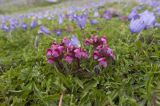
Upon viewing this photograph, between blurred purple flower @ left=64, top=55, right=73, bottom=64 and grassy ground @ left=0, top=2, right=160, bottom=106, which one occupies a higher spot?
blurred purple flower @ left=64, top=55, right=73, bottom=64

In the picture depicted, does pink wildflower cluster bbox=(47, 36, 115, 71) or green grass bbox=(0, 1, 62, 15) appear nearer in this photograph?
pink wildflower cluster bbox=(47, 36, 115, 71)

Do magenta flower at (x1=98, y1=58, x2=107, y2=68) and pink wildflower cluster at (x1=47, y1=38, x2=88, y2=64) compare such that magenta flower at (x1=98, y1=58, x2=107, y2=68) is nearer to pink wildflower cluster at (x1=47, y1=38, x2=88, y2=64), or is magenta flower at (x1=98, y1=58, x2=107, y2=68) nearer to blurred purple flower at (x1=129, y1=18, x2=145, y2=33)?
pink wildflower cluster at (x1=47, y1=38, x2=88, y2=64)

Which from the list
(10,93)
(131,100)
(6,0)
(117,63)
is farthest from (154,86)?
A: (6,0)

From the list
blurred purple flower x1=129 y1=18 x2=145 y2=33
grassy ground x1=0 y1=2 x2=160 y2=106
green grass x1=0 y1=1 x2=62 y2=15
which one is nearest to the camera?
grassy ground x1=0 y1=2 x2=160 y2=106

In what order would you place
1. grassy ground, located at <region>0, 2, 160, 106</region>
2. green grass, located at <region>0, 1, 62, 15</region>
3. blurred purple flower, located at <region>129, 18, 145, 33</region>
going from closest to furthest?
1. grassy ground, located at <region>0, 2, 160, 106</region>
2. blurred purple flower, located at <region>129, 18, 145, 33</region>
3. green grass, located at <region>0, 1, 62, 15</region>

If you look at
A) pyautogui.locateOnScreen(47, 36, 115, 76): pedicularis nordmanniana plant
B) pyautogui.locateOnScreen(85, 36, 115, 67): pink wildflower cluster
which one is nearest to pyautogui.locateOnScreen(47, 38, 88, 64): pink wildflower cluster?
pyautogui.locateOnScreen(47, 36, 115, 76): pedicularis nordmanniana plant

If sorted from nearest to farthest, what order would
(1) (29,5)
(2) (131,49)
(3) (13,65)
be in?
(2) (131,49)
(3) (13,65)
(1) (29,5)

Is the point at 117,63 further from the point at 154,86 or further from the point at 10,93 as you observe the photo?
the point at 10,93

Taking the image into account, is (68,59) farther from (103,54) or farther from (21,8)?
(21,8)

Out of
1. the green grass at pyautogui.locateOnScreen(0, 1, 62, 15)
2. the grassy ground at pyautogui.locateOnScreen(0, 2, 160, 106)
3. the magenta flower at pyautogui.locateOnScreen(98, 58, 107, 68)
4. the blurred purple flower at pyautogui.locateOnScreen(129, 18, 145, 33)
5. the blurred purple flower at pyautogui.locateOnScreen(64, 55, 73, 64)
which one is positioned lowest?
the grassy ground at pyautogui.locateOnScreen(0, 2, 160, 106)
